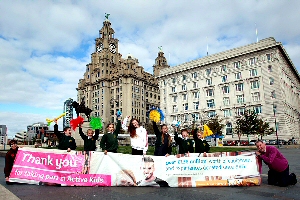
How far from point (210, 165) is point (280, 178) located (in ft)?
7.11

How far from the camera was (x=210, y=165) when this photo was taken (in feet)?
25.3

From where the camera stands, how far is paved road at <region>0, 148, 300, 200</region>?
5.90 metres

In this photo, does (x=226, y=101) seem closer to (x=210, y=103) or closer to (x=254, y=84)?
(x=210, y=103)

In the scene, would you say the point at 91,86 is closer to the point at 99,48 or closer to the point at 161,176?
the point at 99,48

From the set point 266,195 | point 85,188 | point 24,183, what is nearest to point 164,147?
point 85,188

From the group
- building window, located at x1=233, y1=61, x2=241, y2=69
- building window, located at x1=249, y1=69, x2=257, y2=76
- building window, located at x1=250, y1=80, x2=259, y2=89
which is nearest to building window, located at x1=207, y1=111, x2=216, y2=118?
building window, located at x1=250, y1=80, x2=259, y2=89

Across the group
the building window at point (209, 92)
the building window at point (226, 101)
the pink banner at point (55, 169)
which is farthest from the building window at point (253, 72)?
the pink banner at point (55, 169)

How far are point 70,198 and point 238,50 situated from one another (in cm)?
6488

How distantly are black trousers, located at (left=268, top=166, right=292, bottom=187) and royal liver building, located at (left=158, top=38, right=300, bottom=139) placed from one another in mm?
52723

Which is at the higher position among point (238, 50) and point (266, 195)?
point (238, 50)

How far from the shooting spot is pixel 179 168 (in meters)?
7.64

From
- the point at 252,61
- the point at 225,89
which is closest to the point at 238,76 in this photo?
the point at 225,89

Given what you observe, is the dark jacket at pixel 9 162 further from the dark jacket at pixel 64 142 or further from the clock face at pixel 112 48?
A: the clock face at pixel 112 48

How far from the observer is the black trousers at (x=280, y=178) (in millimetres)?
7152
